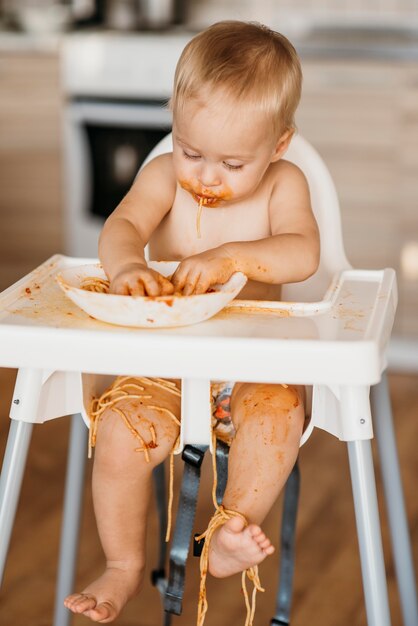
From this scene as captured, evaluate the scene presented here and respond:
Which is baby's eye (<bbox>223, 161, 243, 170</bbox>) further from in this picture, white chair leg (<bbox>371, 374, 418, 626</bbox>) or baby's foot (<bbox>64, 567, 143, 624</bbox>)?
baby's foot (<bbox>64, 567, 143, 624</bbox>)

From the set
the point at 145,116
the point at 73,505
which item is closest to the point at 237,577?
the point at 73,505

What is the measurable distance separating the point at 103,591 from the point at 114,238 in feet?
1.28

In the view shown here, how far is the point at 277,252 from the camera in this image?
43.6 inches

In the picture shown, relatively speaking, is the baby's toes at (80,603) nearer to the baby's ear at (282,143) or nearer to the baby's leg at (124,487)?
the baby's leg at (124,487)

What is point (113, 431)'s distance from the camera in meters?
1.08

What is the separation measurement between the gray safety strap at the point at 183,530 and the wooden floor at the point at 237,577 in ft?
1.60

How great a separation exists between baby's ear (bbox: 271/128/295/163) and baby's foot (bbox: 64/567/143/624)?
517mm

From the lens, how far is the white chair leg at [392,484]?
1242 millimetres

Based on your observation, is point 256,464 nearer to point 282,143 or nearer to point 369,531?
point 369,531

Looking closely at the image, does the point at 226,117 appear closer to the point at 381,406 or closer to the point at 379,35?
the point at 381,406

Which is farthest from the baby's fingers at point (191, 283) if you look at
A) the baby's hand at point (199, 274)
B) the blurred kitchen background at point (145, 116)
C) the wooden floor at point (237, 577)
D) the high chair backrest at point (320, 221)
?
the blurred kitchen background at point (145, 116)

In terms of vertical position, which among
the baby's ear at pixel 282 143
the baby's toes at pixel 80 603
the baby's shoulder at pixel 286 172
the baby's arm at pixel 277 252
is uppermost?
the baby's ear at pixel 282 143

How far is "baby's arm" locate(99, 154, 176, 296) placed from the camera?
3.31 feet

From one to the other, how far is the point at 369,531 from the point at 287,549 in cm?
37
